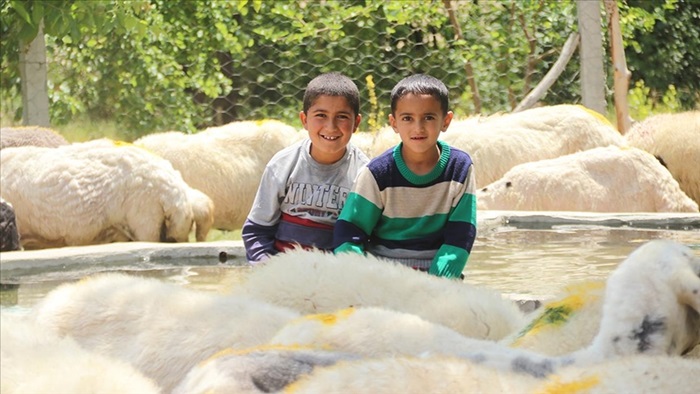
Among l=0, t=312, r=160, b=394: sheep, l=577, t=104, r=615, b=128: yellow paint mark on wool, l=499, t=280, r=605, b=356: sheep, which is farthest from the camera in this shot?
l=577, t=104, r=615, b=128: yellow paint mark on wool

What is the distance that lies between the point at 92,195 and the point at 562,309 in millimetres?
5216

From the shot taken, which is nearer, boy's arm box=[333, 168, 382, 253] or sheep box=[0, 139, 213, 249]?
boy's arm box=[333, 168, 382, 253]

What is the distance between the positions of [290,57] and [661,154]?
3763 millimetres

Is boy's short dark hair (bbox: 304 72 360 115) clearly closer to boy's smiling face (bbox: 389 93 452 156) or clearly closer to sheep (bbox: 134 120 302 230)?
boy's smiling face (bbox: 389 93 452 156)

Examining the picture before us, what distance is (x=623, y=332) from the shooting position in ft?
5.40

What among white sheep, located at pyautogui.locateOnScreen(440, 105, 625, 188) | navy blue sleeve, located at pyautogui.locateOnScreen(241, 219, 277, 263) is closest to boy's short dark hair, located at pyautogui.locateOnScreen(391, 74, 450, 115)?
navy blue sleeve, located at pyautogui.locateOnScreen(241, 219, 277, 263)

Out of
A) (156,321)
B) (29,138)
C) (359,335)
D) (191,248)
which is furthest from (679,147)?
(359,335)

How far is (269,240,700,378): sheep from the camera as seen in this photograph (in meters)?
1.63

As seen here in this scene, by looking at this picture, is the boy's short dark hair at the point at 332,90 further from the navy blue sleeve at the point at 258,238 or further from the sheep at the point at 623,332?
the sheep at the point at 623,332

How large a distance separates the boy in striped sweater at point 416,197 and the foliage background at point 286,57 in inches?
255

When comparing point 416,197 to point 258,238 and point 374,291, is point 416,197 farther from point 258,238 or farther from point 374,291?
point 374,291

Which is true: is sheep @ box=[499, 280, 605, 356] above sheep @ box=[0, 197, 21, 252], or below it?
above

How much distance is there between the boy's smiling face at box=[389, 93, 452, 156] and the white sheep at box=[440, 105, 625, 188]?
15.9ft

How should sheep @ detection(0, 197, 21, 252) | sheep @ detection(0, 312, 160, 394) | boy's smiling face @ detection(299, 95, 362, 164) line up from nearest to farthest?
sheep @ detection(0, 312, 160, 394) → boy's smiling face @ detection(299, 95, 362, 164) → sheep @ detection(0, 197, 21, 252)
